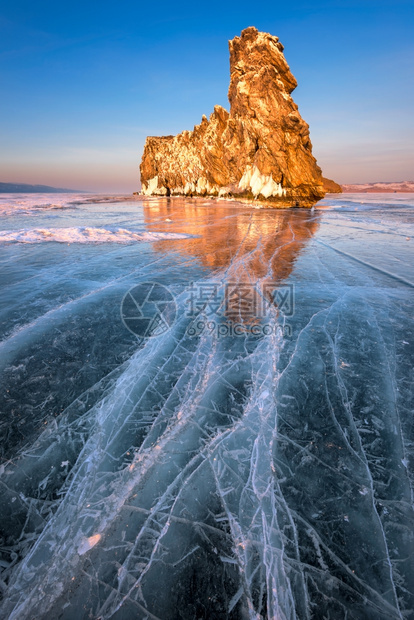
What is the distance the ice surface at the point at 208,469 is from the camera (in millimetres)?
1595

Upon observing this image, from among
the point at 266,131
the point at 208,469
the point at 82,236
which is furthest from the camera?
the point at 266,131

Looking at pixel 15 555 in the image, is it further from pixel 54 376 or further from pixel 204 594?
pixel 54 376

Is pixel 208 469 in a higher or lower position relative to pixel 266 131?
lower

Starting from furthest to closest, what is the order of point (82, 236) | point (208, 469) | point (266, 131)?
point (266, 131), point (82, 236), point (208, 469)

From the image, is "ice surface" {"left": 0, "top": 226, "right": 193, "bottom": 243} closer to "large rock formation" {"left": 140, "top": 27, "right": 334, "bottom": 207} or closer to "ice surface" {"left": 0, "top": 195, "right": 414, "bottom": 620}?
"ice surface" {"left": 0, "top": 195, "right": 414, "bottom": 620}

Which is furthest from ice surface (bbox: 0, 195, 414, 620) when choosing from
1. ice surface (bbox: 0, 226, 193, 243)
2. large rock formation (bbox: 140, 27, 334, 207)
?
large rock formation (bbox: 140, 27, 334, 207)

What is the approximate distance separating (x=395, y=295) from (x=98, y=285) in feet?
23.9

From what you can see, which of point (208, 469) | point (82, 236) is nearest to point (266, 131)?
point (82, 236)

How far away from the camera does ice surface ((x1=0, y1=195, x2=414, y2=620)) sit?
159 cm

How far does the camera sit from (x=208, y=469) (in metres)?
2.28

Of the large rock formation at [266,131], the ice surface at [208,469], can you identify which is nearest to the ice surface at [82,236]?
the ice surface at [208,469]

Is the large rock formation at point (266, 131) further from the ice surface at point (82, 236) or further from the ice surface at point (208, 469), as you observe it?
the ice surface at point (208, 469)

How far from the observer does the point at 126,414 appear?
286cm

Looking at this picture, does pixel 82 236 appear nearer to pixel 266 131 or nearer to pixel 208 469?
pixel 208 469
